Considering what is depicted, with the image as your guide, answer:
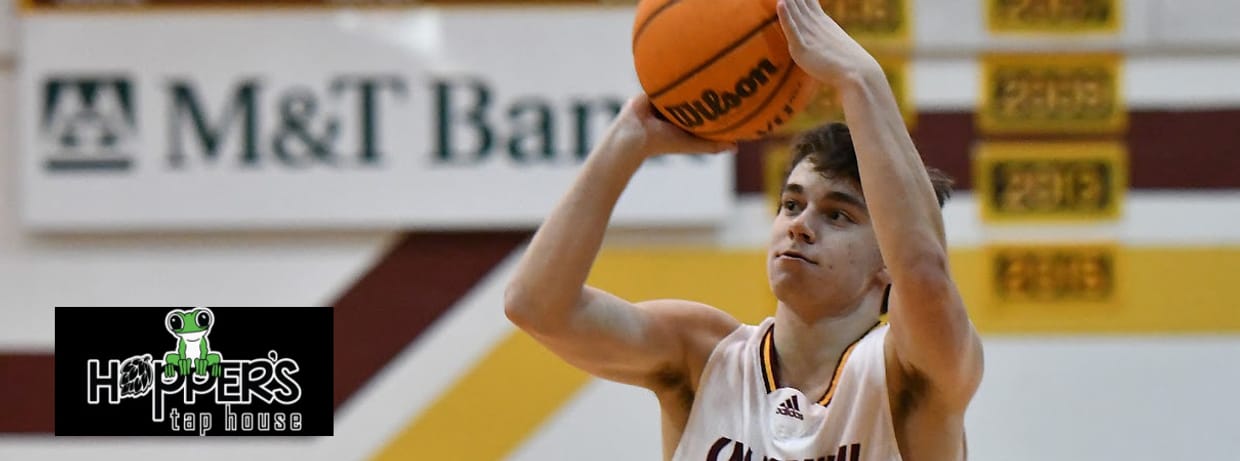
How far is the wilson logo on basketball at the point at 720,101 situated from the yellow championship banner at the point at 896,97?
1667 millimetres

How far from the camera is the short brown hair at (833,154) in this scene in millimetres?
1977

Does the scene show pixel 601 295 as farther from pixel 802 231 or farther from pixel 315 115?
pixel 315 115

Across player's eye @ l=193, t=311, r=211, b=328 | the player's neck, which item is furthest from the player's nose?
player's eye @ l=193, t=311, r=211, b=328

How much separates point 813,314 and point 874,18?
1816mm

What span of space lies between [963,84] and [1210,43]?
0.65 metres

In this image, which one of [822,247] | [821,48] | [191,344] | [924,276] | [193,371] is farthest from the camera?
[191,344]

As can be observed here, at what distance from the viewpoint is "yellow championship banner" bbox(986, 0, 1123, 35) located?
366 centimetres

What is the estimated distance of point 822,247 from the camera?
195 centimetres

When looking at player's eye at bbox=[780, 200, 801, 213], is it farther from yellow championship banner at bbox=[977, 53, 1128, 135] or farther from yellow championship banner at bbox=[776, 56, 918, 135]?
yellow championship banner at bbox=[977, 53, 1128, 135]

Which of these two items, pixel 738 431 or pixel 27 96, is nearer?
pixel 738 431

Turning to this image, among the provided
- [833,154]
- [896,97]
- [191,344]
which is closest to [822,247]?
[833,154]

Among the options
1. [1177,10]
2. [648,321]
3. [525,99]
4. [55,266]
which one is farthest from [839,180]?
[55,266]

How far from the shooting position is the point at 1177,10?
365cm

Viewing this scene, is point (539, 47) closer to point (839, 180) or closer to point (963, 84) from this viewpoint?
point (963, 84)
